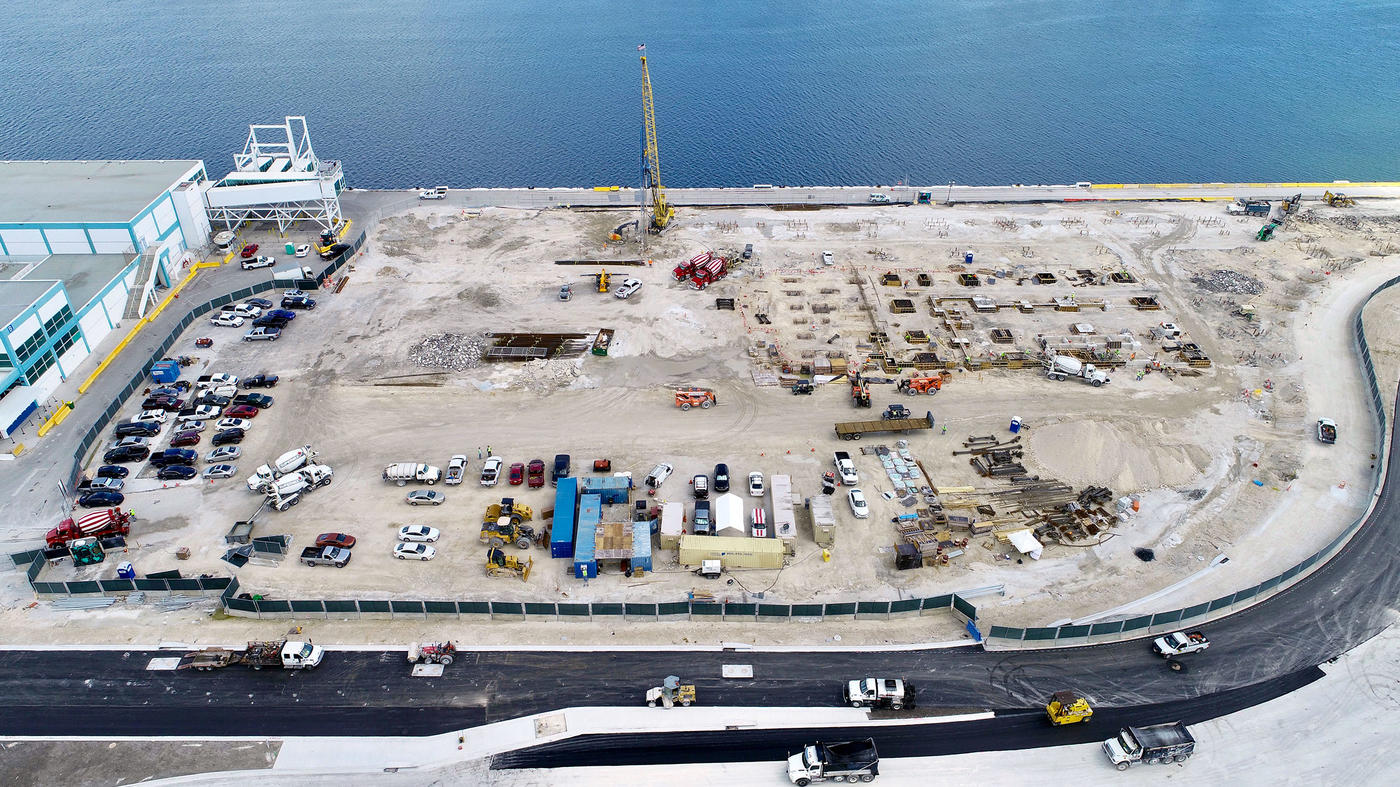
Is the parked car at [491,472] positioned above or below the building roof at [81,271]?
below

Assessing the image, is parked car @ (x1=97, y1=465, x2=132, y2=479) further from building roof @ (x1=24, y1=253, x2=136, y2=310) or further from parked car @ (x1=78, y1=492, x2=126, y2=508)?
building roof @ (x1=24, y1=253, x2=136, y2=310)

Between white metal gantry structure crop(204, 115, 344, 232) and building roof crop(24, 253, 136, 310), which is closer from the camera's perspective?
building roof crop(24, 253, 136, 310)

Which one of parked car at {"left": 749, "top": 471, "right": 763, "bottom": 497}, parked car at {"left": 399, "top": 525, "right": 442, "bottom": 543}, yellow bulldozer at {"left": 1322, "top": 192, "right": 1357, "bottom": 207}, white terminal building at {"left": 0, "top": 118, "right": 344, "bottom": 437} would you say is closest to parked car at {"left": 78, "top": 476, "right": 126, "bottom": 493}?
white terminal building at {"left": 0, "top": 118, "right": 344, "bottom": 437}

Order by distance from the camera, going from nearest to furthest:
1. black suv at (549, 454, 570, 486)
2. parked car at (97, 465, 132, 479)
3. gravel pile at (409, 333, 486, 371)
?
parked car at (97, 465, 132, 479), black suv at (549, 454, 570, 486), gravel pile at (409, 333, 486, 371)

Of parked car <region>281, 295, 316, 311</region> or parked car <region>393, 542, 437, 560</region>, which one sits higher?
parked car <region>281, 295, 316, 311</region>

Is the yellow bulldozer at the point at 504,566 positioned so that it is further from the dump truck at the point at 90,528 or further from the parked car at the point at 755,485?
the dump truck at the point at 90,528

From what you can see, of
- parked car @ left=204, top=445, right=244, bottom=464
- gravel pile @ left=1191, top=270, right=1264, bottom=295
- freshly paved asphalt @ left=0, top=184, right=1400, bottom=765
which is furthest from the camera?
gravel pile @ left=1191, top=270, right=1264, bottom=295

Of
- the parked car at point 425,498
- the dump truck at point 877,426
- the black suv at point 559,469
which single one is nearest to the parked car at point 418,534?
the parked car at point 425,498

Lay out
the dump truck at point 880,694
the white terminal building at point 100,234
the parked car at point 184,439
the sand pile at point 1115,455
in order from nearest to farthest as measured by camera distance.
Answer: the dump truck at point 880,694 < the sand pile at point 1115,455 < the parked car at point 184,439 < the white terminal building at point 100,234

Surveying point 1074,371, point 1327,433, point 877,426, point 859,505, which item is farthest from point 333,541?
point 1327,433
